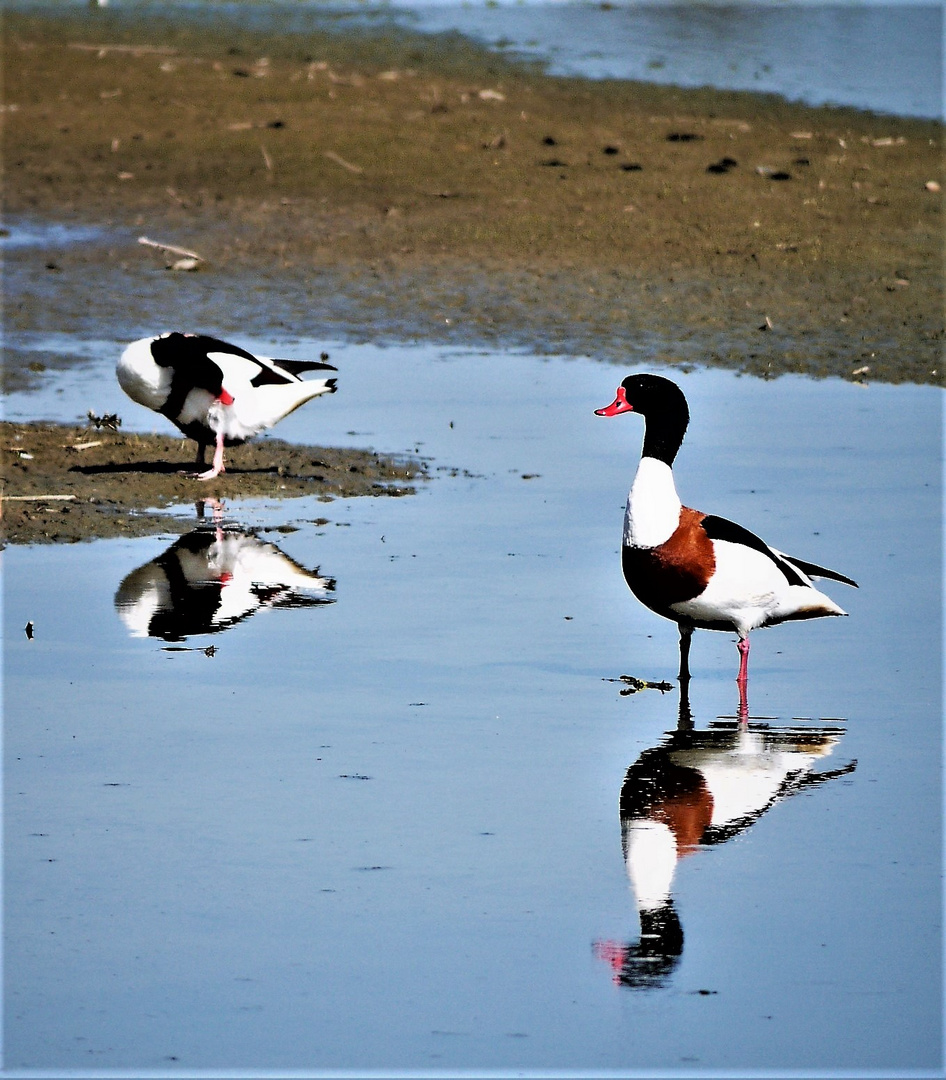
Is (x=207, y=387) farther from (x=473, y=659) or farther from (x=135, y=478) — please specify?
(x=473, y=659)

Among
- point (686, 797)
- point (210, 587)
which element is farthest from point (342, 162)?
point (686, 797)

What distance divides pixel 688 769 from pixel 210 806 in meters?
1.54

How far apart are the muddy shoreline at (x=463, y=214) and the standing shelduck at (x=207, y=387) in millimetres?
301

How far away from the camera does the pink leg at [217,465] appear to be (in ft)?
37.0

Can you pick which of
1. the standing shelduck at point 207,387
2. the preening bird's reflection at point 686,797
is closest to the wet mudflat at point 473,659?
the preening bird's reflection at point 686,797

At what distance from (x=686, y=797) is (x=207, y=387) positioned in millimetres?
5827

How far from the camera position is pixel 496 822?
5961mm

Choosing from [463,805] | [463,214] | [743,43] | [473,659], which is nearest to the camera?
[463,805]

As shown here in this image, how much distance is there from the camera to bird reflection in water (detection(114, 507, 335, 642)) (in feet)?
27.2

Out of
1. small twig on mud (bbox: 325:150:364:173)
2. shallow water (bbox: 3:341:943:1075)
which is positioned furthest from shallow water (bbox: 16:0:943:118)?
shallow water (bbox: 3:341:943:1075)

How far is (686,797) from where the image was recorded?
624 centimetres

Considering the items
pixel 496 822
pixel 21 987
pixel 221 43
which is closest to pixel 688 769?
pixel 496 822

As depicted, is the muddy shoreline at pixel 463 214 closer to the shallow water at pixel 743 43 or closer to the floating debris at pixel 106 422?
the floating debris at pixel 106 422

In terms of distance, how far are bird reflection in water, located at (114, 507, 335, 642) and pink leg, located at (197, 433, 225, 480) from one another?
4.78 feet
